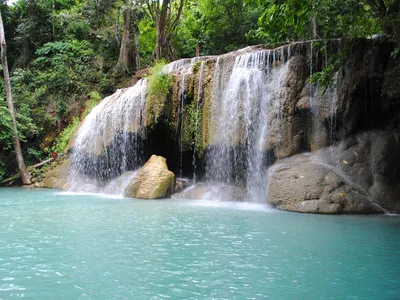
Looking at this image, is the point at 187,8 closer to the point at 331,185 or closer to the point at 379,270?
the point at 331,185

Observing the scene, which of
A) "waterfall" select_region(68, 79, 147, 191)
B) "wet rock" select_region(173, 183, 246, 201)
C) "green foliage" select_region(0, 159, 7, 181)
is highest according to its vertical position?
"waterfall" select_region(68, 79, 147, 191)

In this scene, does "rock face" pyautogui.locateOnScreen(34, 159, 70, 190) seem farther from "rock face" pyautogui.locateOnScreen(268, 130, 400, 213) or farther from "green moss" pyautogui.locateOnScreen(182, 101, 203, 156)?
"rock face" pyautogui.locateOnScreen(268, 130, 400, 213)

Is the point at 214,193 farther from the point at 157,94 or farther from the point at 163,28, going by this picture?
the point at 163,28

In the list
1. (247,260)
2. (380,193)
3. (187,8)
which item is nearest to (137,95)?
(380,193)

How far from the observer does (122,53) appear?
63.7 feet

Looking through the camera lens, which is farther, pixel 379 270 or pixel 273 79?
pixel 273 79

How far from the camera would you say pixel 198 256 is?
415 centimetres

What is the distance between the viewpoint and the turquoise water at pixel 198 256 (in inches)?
124

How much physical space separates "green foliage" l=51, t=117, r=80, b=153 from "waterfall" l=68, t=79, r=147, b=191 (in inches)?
86.9

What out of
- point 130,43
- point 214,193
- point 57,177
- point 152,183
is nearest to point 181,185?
point 152,183

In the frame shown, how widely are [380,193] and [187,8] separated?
849 inches

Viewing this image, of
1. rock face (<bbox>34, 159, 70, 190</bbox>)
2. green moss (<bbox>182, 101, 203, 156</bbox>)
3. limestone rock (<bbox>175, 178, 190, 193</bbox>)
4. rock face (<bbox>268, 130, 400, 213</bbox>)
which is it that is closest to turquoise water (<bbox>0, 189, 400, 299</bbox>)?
rock face (<bbox>268, 130, 400, 213</bbox>)

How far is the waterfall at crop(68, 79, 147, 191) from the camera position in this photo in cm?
1277

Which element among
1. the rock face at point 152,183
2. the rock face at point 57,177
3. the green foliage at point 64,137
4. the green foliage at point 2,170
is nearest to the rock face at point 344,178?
the rock face at point 152,183
